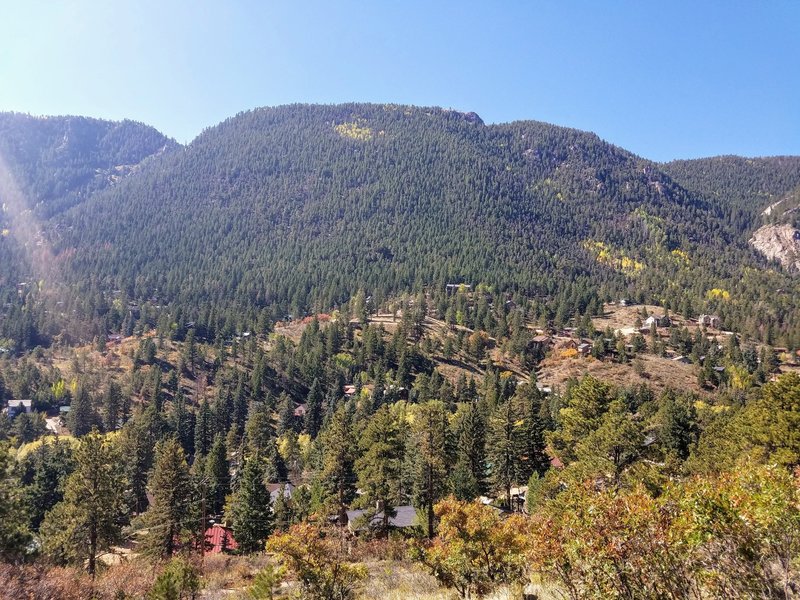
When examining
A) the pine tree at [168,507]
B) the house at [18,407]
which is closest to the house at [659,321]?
the pine tree at [168,507]

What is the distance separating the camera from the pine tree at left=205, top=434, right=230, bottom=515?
5747cm

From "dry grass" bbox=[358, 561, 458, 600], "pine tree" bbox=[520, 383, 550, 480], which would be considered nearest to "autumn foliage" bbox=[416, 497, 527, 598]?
"dry grass" bbox=[358, 561, 458, 600]

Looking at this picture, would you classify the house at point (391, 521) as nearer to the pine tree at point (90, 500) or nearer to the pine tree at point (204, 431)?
the pine tree at point (90, 500)

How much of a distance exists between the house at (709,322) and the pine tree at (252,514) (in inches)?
6052

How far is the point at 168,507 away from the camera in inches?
1593

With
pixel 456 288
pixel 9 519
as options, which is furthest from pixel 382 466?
pixel 456 288

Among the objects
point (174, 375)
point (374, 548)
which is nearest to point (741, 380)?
point (374, 548)

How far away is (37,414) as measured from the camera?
92.2 meters

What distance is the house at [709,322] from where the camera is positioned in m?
152

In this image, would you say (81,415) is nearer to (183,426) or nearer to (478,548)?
(183,426)

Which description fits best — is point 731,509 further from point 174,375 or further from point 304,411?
point 174,375

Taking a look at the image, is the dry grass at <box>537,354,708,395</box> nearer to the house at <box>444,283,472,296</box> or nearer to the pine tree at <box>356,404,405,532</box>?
the house at <box>444,283,472,296</box>

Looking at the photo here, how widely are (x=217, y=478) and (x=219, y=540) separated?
10.5 meters

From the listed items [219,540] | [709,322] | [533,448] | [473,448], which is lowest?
[219,540]
